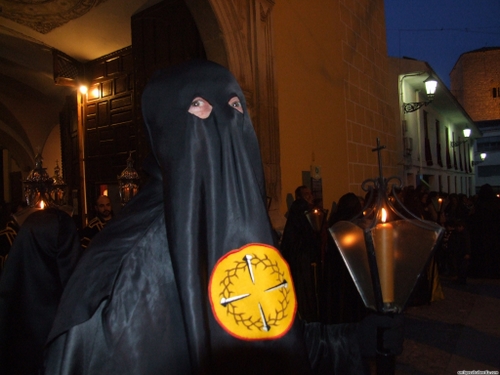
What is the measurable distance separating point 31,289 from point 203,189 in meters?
2.19

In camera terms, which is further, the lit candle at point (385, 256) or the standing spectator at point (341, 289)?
the standing spectator at point (341, 289)

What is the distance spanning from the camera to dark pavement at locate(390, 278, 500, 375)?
11.6ft

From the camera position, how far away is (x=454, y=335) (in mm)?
4301

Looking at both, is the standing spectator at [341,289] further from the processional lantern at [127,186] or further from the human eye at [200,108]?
the human eye at [200,108]

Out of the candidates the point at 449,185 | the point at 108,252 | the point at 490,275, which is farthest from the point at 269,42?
the point at 449,185

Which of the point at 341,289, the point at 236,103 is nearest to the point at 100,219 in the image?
the point at 341,289

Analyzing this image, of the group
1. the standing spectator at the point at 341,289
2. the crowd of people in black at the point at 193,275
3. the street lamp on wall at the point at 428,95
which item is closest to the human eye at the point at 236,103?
the crowd of people in black at the point at 193,275

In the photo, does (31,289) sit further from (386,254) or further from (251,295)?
(386,254)

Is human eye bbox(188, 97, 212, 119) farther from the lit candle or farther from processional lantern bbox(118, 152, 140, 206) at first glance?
processional lantern bbox(118, 152, 140, 206)

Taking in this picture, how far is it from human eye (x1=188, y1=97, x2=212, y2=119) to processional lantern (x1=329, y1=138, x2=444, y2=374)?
0.65 meters

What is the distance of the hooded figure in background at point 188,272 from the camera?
1.08 metres

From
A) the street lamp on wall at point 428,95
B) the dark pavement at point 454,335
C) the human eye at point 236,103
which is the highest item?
the street lamp on wall at point 428,95

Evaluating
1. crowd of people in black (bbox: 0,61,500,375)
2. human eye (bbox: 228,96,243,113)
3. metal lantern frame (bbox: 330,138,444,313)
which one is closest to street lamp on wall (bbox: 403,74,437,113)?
metal lantern frame (bbox: 330,138,444,313)

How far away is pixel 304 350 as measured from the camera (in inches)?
47.4
